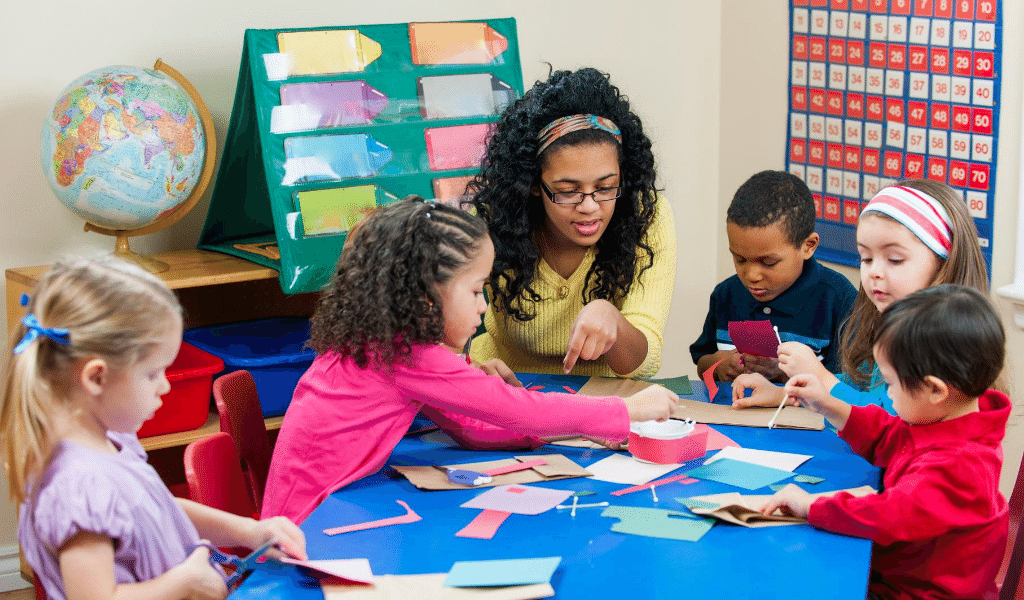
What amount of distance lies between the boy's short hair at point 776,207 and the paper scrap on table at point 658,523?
1.07m

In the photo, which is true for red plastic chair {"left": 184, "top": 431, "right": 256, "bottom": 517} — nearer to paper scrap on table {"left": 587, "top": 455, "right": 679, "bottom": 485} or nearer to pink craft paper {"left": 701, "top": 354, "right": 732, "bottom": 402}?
paper scrap on table {"left": 587, "top": 455, "right": 679, "bottom": 485}

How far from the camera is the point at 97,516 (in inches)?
45.2

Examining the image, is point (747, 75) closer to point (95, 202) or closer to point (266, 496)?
point (95, 202)

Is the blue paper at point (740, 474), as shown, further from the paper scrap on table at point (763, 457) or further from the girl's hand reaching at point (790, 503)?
the girl's hand reaching at point (790, 503)

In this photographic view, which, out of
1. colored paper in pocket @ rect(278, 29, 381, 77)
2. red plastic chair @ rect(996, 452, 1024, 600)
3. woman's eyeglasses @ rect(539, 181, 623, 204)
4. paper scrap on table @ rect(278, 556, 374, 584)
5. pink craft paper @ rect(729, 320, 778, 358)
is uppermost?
colored paper in pocket @ rect(278, 29, 381, 77)

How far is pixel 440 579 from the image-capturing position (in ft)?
4.13

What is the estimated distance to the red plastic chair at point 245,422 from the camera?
1980 millimetres

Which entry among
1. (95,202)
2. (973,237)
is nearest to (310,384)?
(95,202)

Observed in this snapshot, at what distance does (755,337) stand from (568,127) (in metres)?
0.61

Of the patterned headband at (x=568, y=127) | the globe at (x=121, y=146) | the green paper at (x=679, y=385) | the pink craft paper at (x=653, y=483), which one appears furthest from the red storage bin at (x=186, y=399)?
the pink craft paper at (x=653, y=483)

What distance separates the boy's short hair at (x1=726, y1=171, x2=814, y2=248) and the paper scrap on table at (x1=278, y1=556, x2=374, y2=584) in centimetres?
138

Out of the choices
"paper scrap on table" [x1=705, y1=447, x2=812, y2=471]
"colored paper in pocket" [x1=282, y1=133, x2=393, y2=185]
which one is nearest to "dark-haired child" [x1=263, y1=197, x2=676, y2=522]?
"paper scrap on table" [x1=705, y1=447, x2=812, y2=471]

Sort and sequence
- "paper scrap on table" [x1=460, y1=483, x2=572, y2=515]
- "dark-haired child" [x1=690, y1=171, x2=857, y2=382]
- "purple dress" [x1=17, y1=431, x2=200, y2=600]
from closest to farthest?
1. "purple dress" [x1=17, y1=431, x2=200, y2=600]
2. "paper scrap on table" [x1=460, y1=483, x2=572, y2=515]
3. "dark-haired child" [x1=690, y1=171, x2=857, y2=382]

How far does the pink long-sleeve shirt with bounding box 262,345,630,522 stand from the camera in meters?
1.64
